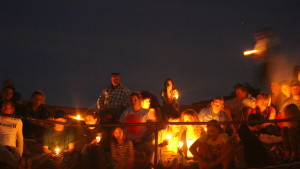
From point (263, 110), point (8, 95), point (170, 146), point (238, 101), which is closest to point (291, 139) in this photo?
point (263, 110)

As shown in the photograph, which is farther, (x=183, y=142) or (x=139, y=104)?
(x=139, y=104)

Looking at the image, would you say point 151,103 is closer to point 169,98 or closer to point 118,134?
point 169,98

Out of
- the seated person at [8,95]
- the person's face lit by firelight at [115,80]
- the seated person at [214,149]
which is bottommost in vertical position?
the seated person at [214,149]

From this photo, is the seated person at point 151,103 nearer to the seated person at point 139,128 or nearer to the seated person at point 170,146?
the seated person at point 139,128

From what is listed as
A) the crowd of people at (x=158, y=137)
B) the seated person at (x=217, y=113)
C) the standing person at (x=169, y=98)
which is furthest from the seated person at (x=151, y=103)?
the seated person at (x=217, y=113)

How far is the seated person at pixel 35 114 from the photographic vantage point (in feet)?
26.0

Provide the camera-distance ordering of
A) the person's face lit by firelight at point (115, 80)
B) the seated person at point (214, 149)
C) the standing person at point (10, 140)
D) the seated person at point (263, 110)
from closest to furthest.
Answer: the seated person at point (214, 149) → the standing person at point (10, 140) → the seated person at point (263, 110) → the person's face lit by firelight at point (115, 80)

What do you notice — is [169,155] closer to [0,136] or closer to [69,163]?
[69,163]

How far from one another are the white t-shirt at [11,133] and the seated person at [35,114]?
0.86 m

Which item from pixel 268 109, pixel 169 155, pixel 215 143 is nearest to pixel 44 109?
pixel 169 155

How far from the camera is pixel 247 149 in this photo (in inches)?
244

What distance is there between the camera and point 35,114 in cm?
808

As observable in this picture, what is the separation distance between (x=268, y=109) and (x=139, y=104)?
2615 mm

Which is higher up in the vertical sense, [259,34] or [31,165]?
[259,34]
